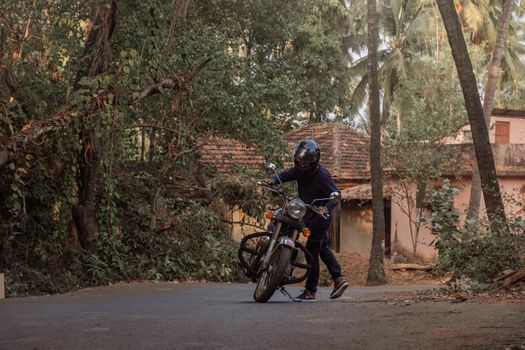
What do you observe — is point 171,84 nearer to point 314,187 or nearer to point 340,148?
point 314,187

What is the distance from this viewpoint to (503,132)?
42.6 m

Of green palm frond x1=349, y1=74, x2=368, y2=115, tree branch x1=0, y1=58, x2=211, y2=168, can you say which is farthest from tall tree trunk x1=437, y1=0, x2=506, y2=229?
green palm frond x1=349, y1=74, x2=368, y2=115

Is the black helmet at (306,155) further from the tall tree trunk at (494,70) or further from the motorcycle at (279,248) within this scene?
the tall tree trunk at (494,70)

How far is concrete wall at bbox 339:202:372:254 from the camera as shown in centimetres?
3953

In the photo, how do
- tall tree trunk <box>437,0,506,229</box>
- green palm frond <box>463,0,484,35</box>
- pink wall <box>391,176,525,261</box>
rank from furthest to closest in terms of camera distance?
green palm frond <box>463,0,484,35</box> < pink wall <box>391,176,525,261</box> < tall tree trunk <box>437,0,506,229</box>

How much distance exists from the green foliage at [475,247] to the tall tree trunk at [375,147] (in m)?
13.1

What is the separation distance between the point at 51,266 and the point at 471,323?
37.6ft

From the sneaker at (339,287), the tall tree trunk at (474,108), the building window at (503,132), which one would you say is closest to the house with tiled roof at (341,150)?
the building window at (503,132)

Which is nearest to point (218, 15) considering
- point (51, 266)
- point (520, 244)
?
point (51, 266)

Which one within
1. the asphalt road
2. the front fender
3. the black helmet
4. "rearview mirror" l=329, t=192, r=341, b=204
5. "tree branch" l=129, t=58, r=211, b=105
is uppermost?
"tree branch" l=129, t=58, r=211, b=105

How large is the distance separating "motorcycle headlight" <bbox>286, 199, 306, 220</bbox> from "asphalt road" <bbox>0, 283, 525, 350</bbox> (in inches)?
41.4

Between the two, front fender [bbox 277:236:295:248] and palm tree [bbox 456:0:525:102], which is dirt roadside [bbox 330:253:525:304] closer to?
front fender [bbox 277:236:295:248]

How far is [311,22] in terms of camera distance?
40.1 meters

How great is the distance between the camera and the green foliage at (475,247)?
11.8 metres
